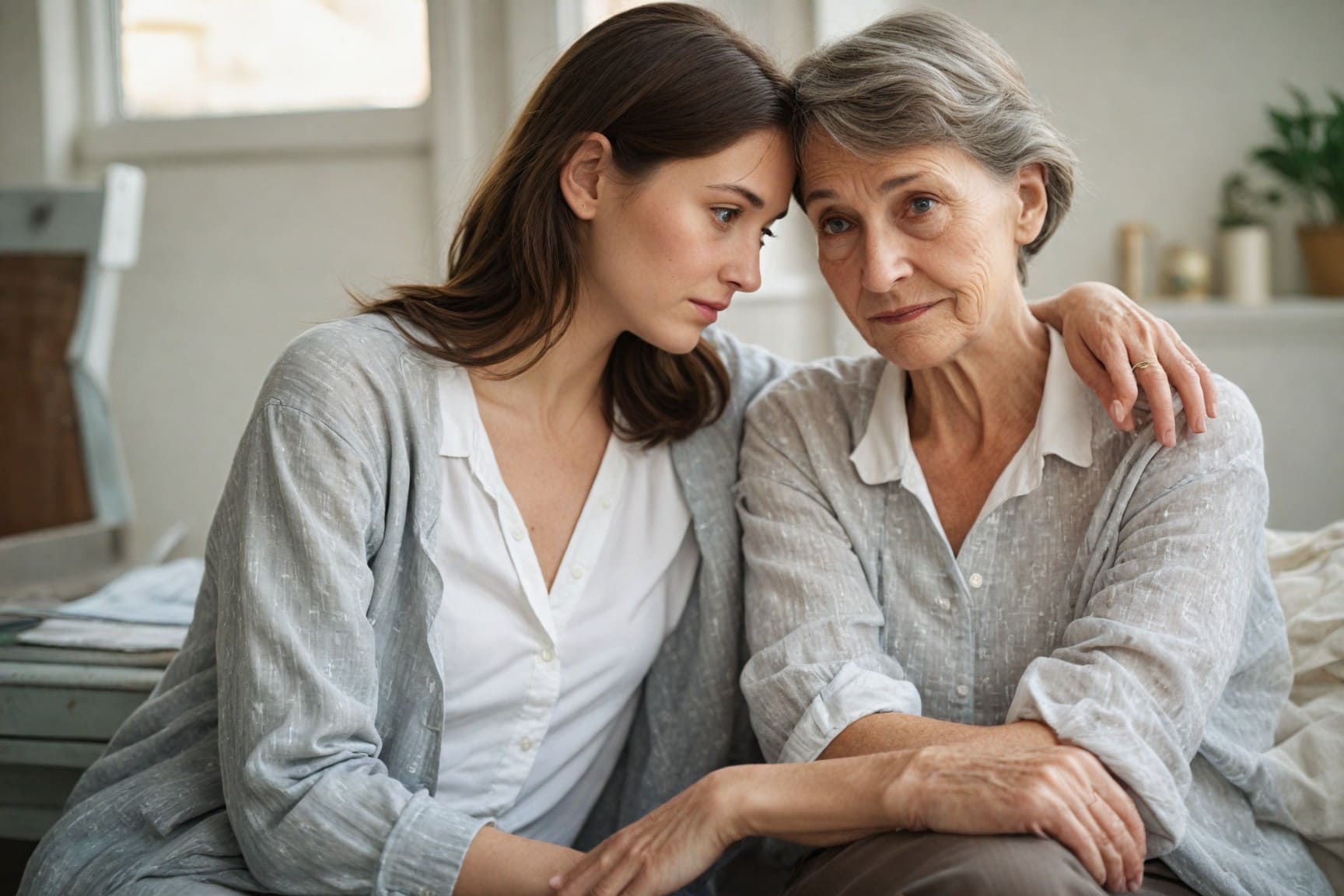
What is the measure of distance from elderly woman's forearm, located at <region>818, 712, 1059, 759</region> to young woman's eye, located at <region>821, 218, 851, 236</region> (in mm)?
627

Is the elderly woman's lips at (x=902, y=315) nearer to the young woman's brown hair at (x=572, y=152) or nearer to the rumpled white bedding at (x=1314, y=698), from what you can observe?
the young woman's brown hair at (x=572, y=152)

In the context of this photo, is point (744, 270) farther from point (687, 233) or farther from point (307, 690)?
point (307, 690)

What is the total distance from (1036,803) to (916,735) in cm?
19

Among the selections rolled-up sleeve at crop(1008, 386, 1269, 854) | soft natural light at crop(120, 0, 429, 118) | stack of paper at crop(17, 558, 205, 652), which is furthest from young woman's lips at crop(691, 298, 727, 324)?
soft natural light at crop(120, 0, 429, 118)

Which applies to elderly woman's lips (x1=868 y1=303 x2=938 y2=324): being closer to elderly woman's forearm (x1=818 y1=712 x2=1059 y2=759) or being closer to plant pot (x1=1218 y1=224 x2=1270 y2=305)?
elderly woman's forearm (x1=818 y1=712 x2=1059 y2=759)

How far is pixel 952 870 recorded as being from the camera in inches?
45.9

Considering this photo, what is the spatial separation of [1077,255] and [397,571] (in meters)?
2.91

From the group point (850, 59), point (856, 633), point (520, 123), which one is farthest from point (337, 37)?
point (856, 633)

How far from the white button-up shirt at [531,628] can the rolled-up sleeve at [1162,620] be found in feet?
1.84

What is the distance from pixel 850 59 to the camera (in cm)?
155

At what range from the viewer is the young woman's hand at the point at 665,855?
52.2 inches

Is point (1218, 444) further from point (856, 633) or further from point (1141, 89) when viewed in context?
point (1141, 89)

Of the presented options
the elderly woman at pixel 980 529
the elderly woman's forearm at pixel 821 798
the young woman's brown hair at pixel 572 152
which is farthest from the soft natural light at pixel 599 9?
the elderly woman's forearm at pixel 821 798

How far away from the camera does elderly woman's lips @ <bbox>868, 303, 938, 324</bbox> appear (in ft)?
5.13
